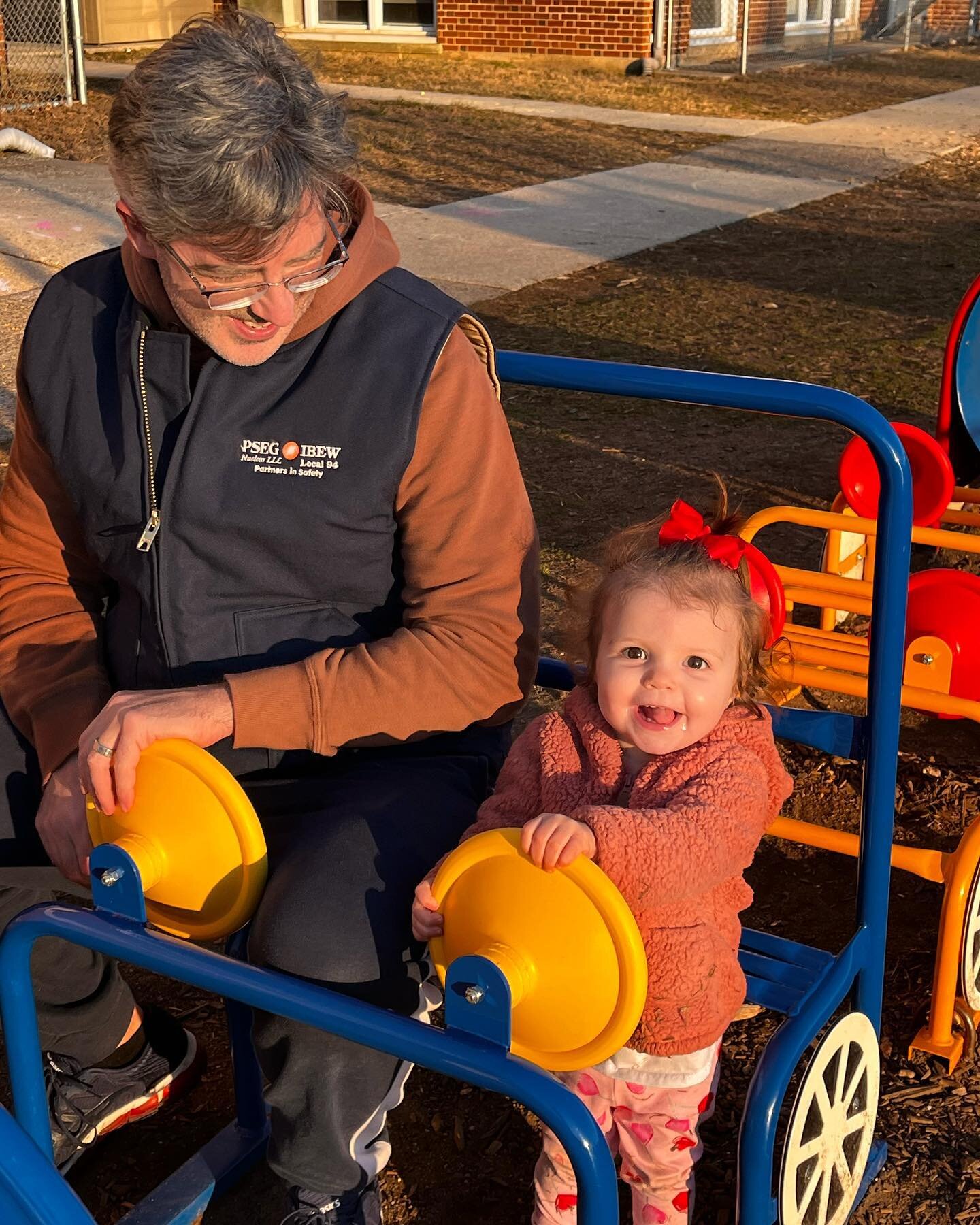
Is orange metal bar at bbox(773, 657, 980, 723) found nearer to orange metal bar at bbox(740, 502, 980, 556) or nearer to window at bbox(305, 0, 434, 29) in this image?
orange metal bar at bbox(740, 502, 980, 556)

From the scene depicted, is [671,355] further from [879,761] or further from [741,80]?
[741,80]

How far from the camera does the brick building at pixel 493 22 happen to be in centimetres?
1650

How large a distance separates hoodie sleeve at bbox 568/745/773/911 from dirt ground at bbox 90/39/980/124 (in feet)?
42.3

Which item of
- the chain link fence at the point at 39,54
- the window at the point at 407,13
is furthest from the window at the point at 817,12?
the chain link fence at the point at 39,54

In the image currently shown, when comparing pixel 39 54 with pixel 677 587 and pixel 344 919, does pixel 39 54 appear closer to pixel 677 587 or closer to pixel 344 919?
pixel 677 587

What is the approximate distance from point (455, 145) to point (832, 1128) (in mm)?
10540

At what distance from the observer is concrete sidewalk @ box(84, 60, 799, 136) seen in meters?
13.1

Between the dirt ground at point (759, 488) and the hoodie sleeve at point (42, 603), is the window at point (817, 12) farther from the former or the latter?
the hoodie sleeve at point (42, 603)

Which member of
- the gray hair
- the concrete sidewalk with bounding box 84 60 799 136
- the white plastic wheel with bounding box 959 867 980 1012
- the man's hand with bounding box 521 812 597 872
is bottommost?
the white plastic wheel with bounding box 959 867 980 1012

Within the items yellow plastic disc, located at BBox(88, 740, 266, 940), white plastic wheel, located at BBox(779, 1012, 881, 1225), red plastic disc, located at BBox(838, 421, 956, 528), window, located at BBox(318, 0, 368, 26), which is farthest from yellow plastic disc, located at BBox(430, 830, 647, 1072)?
window, located at BBox(318, 0, 368, 26)

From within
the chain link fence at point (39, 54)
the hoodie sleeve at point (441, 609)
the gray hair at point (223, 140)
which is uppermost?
the chain link fence at point (39, 54)

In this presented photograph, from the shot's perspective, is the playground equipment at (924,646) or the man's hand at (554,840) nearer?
the man's hand at (554,840)

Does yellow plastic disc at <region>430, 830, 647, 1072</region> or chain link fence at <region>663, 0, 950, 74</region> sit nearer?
yellow plastic disc at <region>430, 830, 647, 1072</region>

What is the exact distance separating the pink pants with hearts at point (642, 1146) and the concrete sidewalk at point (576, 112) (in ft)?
39.3
